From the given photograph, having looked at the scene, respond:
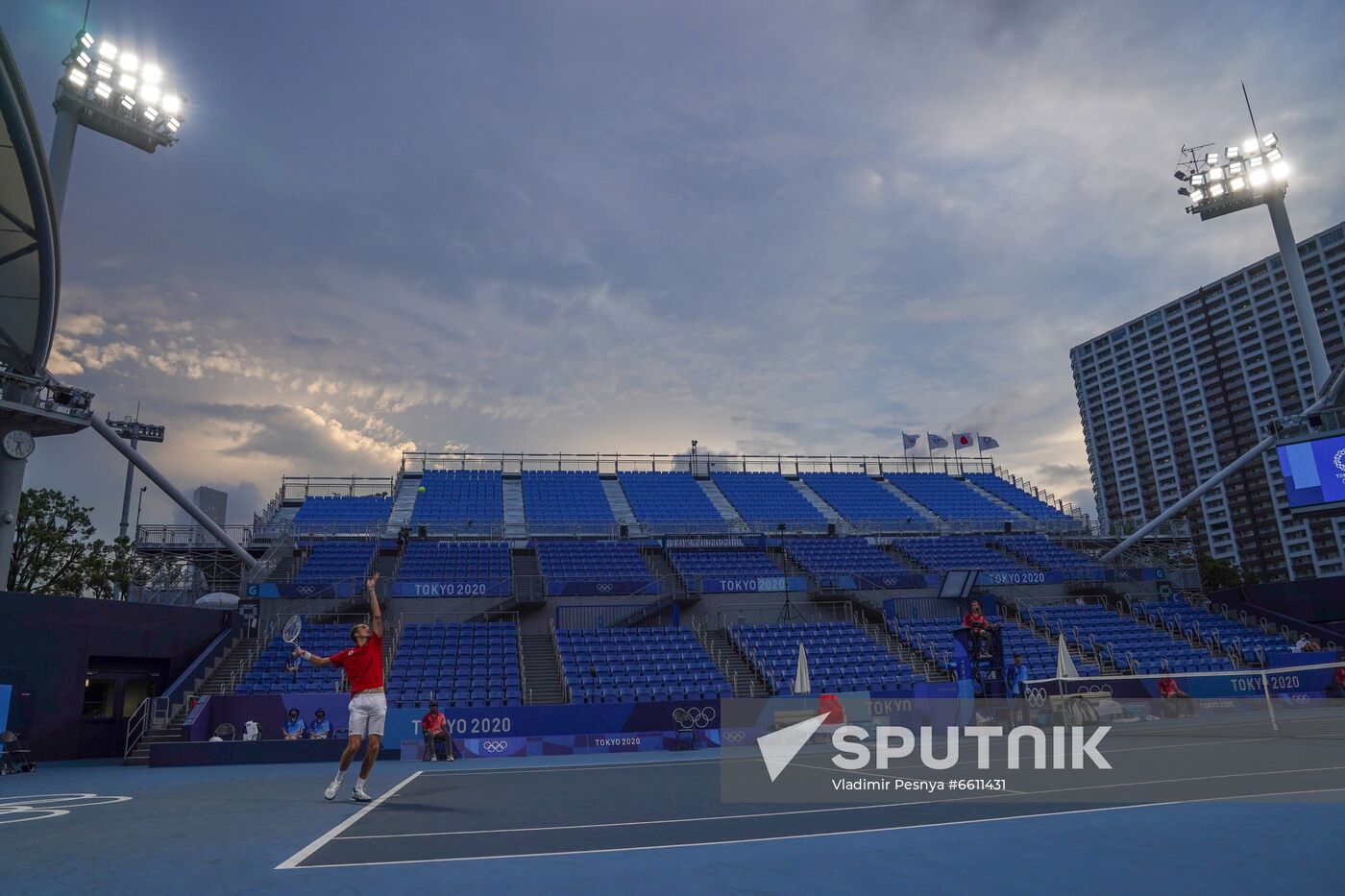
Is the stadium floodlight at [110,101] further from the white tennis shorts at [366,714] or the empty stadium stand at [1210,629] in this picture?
the empty stadium stand at [1210,629]

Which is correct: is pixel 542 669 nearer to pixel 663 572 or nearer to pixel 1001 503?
pixel 663 572

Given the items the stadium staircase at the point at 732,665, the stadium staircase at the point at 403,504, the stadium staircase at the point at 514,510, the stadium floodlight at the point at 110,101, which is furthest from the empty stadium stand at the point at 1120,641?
the stadium floodlight at the point at 110,101

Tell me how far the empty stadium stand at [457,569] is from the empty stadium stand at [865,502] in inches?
865

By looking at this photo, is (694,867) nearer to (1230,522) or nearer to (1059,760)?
(1059,760)

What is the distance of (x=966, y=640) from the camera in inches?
948

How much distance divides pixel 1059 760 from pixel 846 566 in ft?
93.0

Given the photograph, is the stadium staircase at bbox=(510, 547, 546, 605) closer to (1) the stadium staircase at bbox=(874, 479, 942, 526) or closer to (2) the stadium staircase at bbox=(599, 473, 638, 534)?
(2) the stadium staircase at bbox=(599, 473, 638, 534)

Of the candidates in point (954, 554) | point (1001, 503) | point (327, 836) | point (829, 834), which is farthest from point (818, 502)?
point (327, 836)

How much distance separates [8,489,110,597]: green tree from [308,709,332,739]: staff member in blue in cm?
2904

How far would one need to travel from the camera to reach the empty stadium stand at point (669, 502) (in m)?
46.9

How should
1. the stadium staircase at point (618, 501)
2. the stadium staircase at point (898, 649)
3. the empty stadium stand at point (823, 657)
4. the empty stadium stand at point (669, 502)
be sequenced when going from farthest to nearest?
the stadium staircase at point (618, 501) → the empty stadium stand at point (669, 502) → the stadium staircase at point (898, 649) → the empty stadium stand at point (823, 657)

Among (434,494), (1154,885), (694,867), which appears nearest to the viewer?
(1154,885)

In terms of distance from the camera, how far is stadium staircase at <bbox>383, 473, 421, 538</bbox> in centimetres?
4372

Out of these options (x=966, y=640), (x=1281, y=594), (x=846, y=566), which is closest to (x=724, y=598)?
(x=846, y=566)
